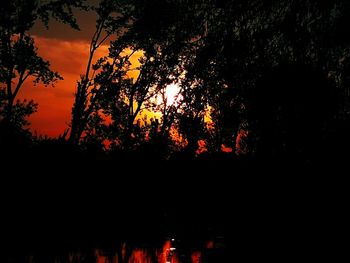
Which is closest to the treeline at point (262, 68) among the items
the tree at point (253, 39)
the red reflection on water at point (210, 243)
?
the tree at point (253, 39)

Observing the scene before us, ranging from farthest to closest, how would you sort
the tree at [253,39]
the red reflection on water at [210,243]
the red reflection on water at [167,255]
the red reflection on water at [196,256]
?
the red reflection on water at [210,243]
the red reflection on water at [196,256]
the red reflection on water at [167,255]
the tree at [253,39]

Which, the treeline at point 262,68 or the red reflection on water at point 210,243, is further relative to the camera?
the red reflection on water at point 210,243

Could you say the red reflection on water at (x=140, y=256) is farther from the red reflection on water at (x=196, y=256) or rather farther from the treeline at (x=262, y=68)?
the treeline at (x=262, y=68)

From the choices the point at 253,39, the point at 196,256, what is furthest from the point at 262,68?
the point at 196,256

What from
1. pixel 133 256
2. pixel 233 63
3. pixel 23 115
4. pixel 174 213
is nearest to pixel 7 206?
pixel 133 256

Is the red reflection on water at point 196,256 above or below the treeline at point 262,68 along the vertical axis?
below

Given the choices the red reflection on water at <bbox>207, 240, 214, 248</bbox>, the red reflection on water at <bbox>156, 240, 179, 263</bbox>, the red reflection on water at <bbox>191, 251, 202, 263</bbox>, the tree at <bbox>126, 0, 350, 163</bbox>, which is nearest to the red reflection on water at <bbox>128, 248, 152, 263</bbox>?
the red reflection on water at <bbox>156, 240, 179, 263</bbox>

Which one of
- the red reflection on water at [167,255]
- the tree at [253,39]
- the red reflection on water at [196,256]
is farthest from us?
the red reflection on water at [196,256]

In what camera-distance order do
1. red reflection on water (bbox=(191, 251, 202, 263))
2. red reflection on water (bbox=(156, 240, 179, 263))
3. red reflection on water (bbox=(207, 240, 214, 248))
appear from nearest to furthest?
red reflection on water (bbox=(156, 240, 179, 263))
red reflection on water (bbox=(191, 251, 202, 263))
red reflection on water (bbox=(207, 240, 214, 248))

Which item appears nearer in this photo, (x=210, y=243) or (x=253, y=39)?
(x=253, y=39)

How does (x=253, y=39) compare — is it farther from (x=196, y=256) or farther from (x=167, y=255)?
(x=167, y=255)

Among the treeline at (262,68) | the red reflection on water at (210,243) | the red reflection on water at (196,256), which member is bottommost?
the red reflection on water at (196,256)

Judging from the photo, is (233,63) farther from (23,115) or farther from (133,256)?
(23,115)

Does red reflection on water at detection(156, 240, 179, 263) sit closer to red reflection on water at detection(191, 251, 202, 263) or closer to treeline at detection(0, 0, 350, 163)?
red reflection on water at detection(191, 251, 202, 263)
